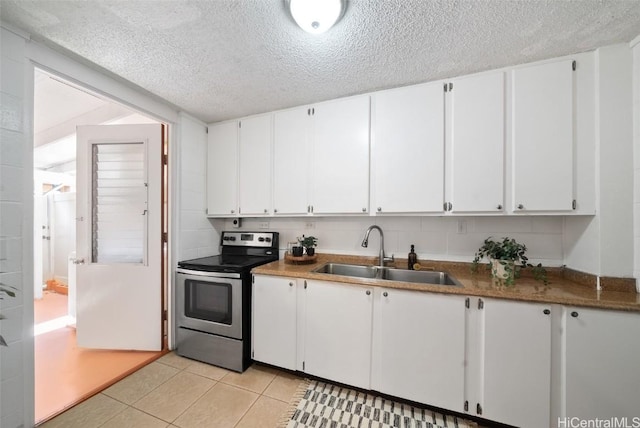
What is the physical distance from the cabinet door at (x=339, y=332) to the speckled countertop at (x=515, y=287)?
0.11 m

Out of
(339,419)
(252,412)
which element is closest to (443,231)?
(339,419)

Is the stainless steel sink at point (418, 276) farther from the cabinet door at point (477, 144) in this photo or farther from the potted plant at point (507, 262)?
the cabinet door at point (477, 144)

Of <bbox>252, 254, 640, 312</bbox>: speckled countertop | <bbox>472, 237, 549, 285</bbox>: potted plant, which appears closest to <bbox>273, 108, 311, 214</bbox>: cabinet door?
<bbox>252, 254, 640, 312</bbox>: speckled countertop

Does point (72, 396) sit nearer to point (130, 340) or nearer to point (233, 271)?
point (130, 340)

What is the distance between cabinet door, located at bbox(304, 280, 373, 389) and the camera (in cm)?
166

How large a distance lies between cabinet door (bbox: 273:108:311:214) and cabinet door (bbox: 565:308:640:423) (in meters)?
→ 1.94

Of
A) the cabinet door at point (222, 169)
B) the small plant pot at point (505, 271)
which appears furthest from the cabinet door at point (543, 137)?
the cabinet door at point (222, 169)

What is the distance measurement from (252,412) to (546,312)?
6.38 ft

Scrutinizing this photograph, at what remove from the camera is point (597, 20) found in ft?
4.07

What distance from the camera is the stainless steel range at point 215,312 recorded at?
1.95m

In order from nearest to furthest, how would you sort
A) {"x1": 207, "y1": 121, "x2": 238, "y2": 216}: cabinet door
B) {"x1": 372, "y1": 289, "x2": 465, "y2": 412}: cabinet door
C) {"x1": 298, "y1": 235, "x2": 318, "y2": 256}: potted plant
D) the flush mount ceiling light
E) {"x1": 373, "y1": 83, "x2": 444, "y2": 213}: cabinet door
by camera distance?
1. the flush mount ceiling light
2. {"x1": 372, "y1": 289, "x2": 465, "y2": 412}: cabinet door
3. {"x1": 373, "y1": 83, "x2": 444, "y2": 213}: cabinet door
4. {"x1": 298, "y1": 235, "x2": 318, "y2": 256}: potted plant
5. {"x1": 207, "y1": 121, "x2": 238, "y2": 216}: cabinet door

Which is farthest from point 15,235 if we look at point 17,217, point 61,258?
point 61,258

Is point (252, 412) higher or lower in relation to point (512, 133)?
lower

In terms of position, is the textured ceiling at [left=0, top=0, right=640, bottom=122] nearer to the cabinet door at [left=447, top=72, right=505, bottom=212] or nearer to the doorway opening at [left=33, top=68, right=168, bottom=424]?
the cabinet door at [left=447, top=72, right=505, bottom=212]
